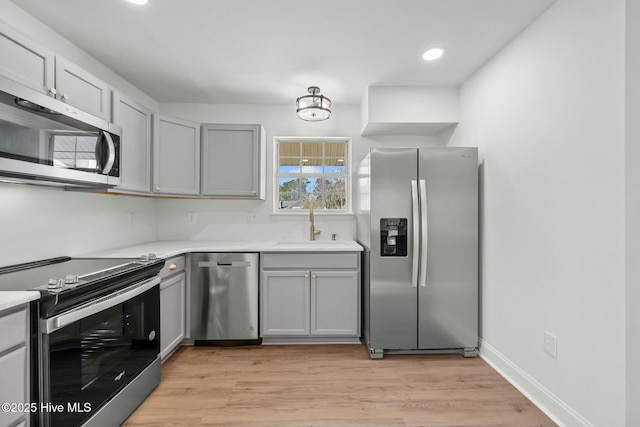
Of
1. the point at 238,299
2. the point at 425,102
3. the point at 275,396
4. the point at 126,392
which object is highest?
the point at 425,102

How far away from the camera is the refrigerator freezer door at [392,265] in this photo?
268 centimetres

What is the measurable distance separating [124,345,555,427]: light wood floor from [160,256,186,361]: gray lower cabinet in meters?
0.16


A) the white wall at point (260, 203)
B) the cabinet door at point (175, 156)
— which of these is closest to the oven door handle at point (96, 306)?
the cabinet door at point (175, 156)

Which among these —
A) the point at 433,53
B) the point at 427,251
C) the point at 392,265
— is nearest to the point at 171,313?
the point at 392,265

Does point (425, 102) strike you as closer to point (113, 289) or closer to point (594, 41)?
point (594, 41)

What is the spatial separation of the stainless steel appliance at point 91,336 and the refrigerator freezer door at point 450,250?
82.4 inches

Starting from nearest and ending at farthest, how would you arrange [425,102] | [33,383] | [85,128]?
1. [33,383]
2. [85,128]
3. [425,102]

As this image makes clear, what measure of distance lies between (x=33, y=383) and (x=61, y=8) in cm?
210

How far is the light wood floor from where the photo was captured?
191 centimetres

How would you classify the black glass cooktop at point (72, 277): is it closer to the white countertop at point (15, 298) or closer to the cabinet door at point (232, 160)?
the white countertop at point (15, 298)

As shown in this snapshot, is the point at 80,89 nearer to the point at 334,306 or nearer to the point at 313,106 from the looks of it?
the point at 313,106

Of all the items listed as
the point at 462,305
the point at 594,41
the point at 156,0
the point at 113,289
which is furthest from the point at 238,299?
the point at 594,41

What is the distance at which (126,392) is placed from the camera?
6.12ft

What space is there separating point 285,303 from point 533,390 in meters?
1.94
